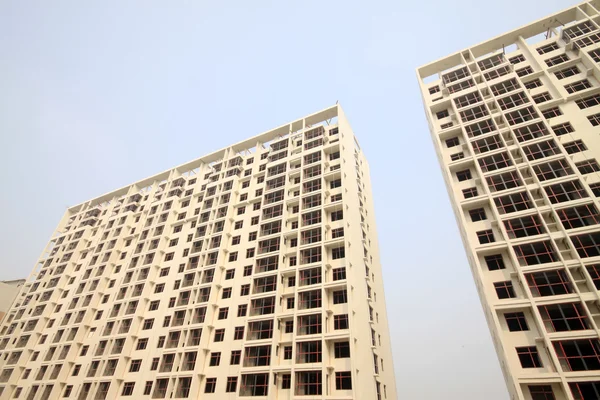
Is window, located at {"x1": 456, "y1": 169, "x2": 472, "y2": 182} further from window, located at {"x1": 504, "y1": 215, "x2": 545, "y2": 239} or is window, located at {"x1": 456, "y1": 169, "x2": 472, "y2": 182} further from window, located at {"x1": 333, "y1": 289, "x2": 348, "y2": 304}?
window, located at {"x1": 333, "y1": 289, "x2": 348, "y2": 304}

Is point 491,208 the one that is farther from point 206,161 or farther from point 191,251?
point 206,161

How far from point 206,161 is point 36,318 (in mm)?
32093

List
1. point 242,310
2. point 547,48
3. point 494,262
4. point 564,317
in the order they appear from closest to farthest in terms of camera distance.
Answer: point 564,317
point 494,262
point 242,310
point 547,48

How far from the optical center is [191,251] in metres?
41.9

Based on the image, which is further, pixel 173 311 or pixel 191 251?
pixel 191 251

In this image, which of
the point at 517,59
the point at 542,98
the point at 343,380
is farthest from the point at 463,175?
the point at 343,380

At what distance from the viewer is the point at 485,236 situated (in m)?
28.8

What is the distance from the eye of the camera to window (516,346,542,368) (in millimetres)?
22578

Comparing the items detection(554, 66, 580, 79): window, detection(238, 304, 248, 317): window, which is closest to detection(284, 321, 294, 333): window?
detection(238, 304, 248, 317): window

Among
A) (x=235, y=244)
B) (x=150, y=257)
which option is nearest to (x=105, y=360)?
(x=150, y=257)

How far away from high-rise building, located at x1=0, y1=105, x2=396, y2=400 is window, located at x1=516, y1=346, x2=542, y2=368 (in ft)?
37.0

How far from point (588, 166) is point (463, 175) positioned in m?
9.24

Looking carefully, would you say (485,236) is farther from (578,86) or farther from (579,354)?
(578,86)

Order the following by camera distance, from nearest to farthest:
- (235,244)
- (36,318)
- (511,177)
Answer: (511,177) → (235,244) → (36,318)
